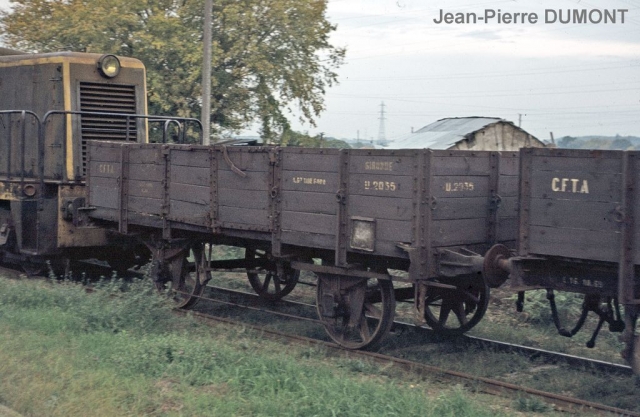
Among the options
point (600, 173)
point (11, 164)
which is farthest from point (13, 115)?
point (600, 173)

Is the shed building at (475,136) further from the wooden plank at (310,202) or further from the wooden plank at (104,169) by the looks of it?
the wooden plank at (310,202)

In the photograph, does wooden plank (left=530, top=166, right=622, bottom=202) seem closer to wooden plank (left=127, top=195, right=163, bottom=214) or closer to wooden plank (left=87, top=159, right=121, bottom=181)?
wooden plank (left=127, top=195, right=163, bottom=214)

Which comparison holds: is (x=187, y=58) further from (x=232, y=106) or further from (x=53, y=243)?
(x=53, y=243)

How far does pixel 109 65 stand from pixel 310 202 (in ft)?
17.8

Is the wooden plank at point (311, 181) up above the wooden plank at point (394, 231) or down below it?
above

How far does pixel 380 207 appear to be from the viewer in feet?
24.0

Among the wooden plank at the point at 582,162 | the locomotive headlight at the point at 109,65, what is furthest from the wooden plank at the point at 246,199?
the locomotive headlight at the point at 109,65

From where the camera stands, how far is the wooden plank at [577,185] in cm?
607

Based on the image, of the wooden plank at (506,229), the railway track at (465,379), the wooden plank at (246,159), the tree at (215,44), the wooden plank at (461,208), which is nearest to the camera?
the railway track at (465,379)

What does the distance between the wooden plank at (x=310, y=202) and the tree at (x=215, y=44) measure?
11637mm

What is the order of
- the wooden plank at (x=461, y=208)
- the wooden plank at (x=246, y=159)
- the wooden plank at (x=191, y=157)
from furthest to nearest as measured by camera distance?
the wooden plank at (x=191, y=157) → the wooden plank at (x=246, y=159) → the wooden plank at (x=461, y=208)

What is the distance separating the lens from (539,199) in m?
6.49

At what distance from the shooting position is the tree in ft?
63.1

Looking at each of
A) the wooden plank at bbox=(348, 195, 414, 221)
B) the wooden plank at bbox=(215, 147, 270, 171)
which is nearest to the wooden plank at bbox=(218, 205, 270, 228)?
the wooden plank at bbox=(215, 147, 270, 171)
